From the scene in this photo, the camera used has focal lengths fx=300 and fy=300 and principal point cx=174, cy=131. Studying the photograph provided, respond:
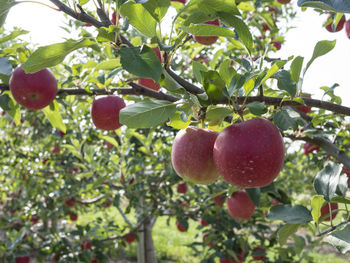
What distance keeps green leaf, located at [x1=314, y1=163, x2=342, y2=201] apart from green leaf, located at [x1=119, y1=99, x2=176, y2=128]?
24.5 inches

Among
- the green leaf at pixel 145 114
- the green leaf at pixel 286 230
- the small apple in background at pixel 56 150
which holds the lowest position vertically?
the small apple in background at pixel 56 150

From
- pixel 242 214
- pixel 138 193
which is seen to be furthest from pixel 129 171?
pixel 242 214

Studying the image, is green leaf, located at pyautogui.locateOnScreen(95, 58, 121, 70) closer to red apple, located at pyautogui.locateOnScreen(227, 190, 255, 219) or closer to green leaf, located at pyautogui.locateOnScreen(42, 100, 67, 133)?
green leaf, located at pyautogui.locateOnScreen(42, 100, 67, 133)

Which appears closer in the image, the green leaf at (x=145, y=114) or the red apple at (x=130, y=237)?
the green leaf at (x=145, y=114)

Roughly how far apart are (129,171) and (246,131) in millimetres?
1745

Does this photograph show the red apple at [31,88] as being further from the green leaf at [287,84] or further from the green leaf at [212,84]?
the green leaf at [287,84]

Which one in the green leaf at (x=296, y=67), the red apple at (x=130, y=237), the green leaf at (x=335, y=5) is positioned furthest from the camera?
the red apple at (x=130, y=237)

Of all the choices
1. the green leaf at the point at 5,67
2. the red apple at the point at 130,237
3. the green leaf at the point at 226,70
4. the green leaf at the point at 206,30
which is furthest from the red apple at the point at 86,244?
the green leaf at the point at 206,30

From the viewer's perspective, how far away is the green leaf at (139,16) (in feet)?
2.57

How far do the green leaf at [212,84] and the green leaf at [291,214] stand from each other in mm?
450

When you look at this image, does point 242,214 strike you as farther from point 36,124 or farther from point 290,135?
point 36,124

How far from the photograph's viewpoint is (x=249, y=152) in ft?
2.55

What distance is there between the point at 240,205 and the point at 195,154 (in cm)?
116

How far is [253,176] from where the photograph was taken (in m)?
0.80
